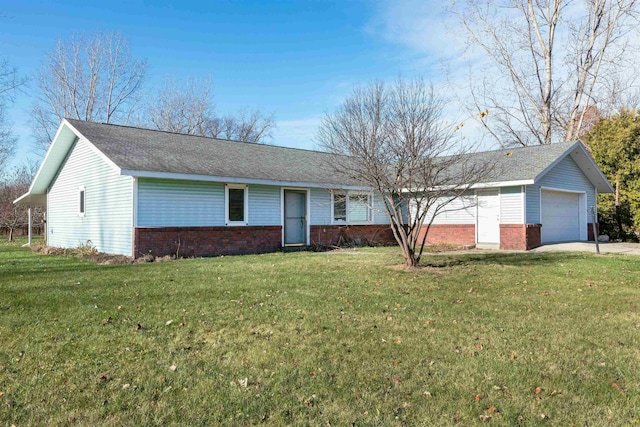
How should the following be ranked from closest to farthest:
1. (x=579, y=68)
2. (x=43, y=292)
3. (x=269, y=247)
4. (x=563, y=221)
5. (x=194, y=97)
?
(x=43, y=292), (x=269, y=247), (x=563, y=221), (x=579, y=68), (x=194, y=97)

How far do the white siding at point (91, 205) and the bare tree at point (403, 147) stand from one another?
6.77 meters

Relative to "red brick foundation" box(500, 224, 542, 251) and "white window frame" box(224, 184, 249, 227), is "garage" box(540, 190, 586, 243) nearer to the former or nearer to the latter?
"red brick foundation" box(500, 224, 542, 251)

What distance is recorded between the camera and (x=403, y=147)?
368 inches

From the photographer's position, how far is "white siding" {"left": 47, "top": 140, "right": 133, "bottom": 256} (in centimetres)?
1280

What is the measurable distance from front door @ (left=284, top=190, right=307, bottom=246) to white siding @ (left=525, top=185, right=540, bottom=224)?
804 cm

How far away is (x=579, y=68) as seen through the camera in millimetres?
25359

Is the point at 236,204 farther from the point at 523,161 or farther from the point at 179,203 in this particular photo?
the point at 523,161

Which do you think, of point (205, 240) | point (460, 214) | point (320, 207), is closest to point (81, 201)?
point (205, 240)

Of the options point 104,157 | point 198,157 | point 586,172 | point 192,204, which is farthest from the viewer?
point 586,172

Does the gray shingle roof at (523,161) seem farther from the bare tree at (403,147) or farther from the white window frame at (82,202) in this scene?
the white window frame at (82,202)

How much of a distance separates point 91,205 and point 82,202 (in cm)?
113

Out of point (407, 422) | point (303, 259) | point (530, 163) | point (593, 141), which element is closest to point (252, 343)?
point (407, 422)

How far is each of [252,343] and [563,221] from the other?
1771 centimetres

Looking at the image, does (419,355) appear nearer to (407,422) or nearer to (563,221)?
(407,422)
